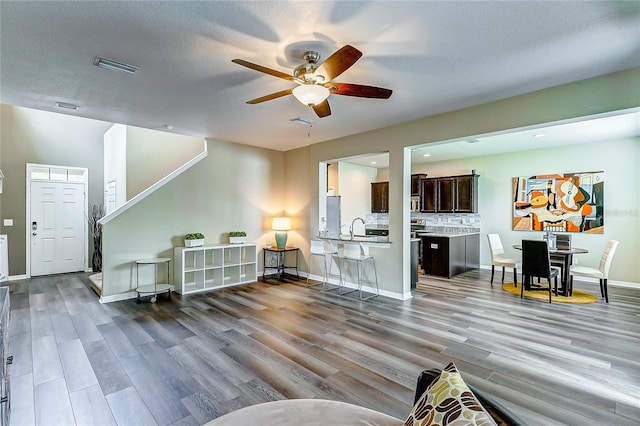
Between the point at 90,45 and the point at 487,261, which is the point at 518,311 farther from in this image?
the point at 90,45

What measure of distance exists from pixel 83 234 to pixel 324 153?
233 inches

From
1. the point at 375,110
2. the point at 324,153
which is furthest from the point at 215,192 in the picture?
the point at 375,110

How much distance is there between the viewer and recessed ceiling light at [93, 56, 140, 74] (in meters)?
2.75

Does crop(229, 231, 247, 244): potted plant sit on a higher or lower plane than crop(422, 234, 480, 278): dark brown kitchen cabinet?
higher

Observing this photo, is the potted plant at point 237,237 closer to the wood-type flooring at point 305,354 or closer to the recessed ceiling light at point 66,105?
the wood-type flooring at point 305,354

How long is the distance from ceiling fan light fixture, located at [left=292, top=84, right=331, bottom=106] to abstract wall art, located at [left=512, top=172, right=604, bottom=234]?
6184 millimetres

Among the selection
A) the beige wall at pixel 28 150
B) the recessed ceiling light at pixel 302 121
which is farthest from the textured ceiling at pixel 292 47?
the beige wall at pixel 28 150

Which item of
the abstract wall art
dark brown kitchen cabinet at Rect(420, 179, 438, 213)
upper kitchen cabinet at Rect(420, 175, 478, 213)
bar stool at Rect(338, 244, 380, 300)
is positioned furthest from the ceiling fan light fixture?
the abstract wall art

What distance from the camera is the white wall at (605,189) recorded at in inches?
220

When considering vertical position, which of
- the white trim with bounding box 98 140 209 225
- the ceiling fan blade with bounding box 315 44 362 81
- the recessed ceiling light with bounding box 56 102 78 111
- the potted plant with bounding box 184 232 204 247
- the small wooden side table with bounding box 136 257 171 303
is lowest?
the small wooden side table with bounding box 136 257 171 303

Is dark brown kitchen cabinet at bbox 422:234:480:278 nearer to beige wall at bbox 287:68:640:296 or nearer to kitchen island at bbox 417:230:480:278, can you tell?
kitchen island at bbox 417:230:480:278

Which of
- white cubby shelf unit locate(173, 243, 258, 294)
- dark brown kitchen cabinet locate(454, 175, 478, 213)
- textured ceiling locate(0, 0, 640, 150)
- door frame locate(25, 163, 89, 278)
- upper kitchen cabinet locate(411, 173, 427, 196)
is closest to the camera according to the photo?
textured ceiling locate(0, 0, 640, 150)

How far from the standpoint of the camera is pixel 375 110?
4090 mm

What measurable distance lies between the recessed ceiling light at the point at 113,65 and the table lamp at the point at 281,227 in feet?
12.9
